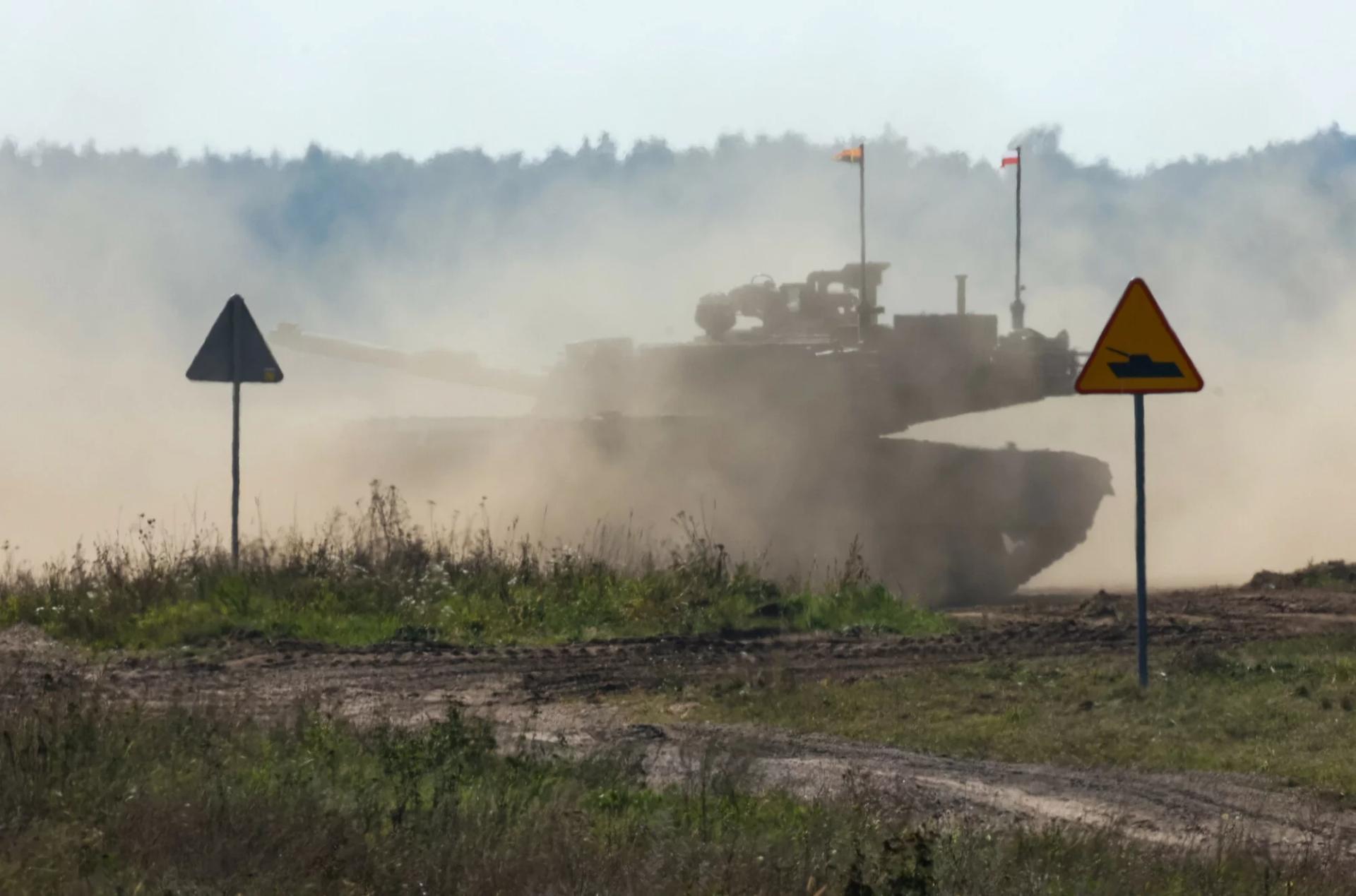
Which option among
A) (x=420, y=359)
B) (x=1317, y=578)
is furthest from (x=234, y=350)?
(x=420, y=359)

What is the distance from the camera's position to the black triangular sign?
14.7 m

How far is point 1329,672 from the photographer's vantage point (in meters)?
11.4

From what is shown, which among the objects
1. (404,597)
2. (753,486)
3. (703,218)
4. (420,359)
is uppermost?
(703,218)

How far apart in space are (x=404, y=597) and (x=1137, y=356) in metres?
5.96

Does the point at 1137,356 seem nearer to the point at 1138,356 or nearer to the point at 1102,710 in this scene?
the point at 1138,356

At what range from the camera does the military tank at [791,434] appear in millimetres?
24219

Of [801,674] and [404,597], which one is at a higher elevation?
[404,597]

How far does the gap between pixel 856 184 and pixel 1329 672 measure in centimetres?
4970

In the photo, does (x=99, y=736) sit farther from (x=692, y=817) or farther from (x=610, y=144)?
(x=610, y=144)

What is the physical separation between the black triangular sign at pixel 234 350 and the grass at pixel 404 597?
4.77 ft

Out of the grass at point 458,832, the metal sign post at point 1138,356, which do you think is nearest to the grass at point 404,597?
the metal sign post at point 1138,356

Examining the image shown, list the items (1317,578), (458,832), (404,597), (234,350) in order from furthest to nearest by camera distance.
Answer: (1317,578), (234,350), (404,597), (458,832)

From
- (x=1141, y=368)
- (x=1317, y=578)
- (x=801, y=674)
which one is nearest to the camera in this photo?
(x=1141, y=368)

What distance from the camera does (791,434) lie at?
83.4 feet
